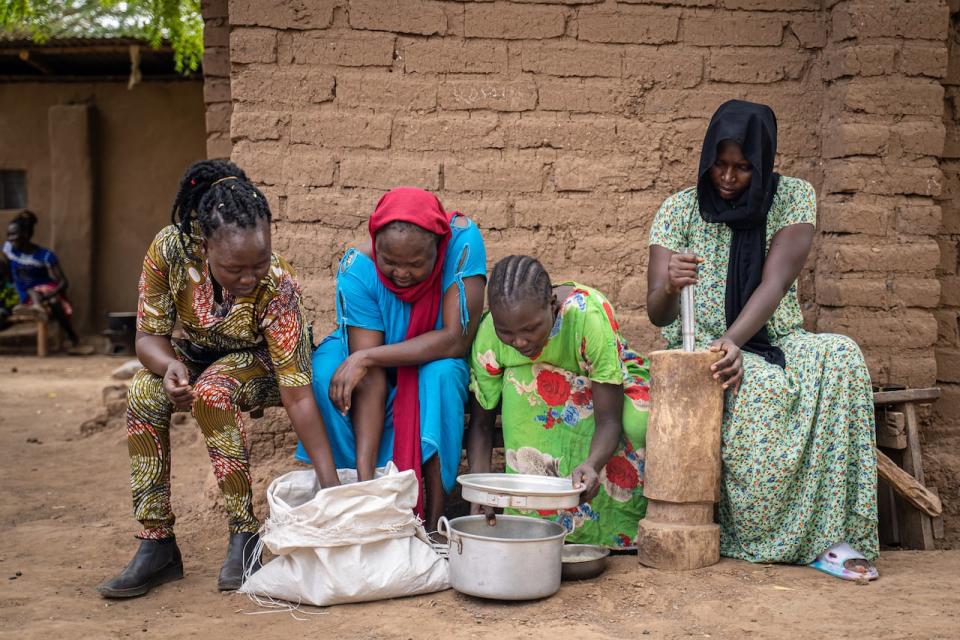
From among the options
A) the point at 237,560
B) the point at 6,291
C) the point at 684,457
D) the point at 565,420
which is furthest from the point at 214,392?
the point at 6,291

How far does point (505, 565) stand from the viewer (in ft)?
9.58

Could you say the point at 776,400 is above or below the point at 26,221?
below

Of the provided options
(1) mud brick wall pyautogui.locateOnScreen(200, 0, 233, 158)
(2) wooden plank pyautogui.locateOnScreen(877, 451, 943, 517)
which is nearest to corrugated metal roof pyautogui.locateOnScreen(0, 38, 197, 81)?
(1) mud brick wall pyautogui.locateOnScreen(200, 0, 233, 158)

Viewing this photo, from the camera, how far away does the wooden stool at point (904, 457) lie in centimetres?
378

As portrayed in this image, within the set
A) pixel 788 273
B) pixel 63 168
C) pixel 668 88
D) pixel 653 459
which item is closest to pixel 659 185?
pixel 668 88

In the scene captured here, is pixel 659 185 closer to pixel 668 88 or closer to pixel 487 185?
pixel 668 88

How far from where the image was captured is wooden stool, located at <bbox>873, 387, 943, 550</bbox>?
3.78m

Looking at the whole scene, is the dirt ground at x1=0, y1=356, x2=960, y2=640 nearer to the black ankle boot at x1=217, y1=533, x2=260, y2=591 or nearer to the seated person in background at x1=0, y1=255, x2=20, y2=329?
the black ankle boot at x1=217, y1=533, x2=260, y2=591

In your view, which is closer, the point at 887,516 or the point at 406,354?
the point at 406,354

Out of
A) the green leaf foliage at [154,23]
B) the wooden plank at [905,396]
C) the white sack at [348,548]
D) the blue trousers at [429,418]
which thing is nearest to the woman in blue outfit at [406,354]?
the blue trousers at [429,418]

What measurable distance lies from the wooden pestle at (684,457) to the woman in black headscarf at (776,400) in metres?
0.08

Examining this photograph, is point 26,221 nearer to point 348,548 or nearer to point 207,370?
point 207,370

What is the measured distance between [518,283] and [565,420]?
2.08ft

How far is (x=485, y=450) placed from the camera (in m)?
3.53
